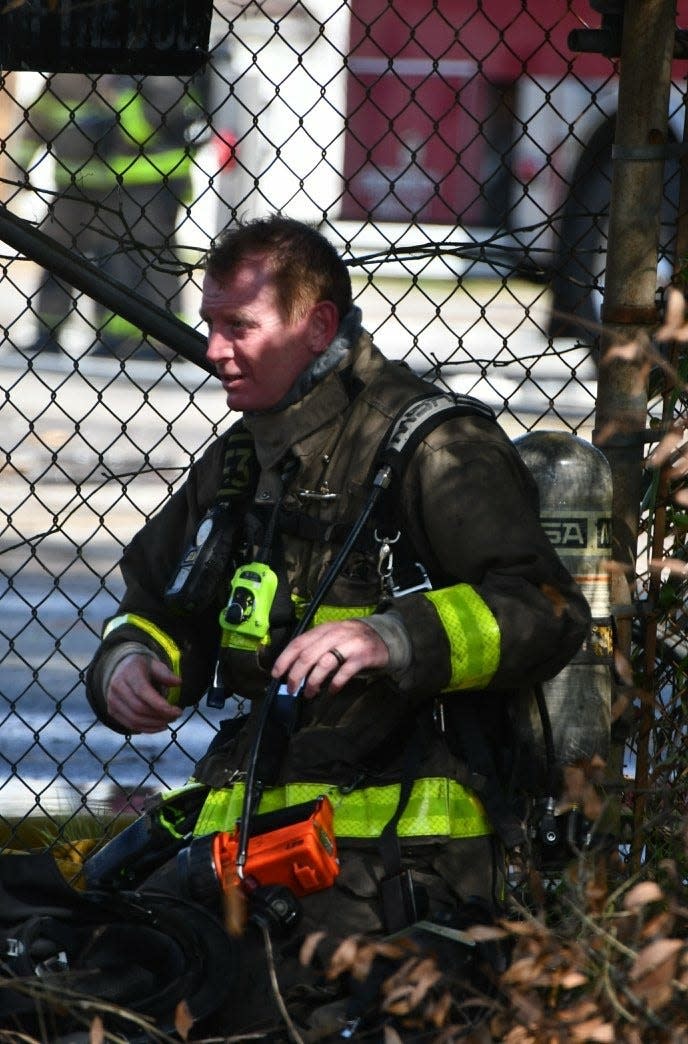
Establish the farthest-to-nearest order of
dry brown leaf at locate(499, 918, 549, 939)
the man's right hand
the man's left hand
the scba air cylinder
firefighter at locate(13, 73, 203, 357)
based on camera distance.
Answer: firefighter at locate(13, 73, 203, 357), the scba air cylinder, the man's right hand, the man's left hand, dry brown leaf at locate(499, 918, 549, 939)

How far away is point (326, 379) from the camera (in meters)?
2.98

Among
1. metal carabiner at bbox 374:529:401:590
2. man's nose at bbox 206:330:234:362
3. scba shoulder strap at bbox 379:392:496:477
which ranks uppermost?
man's nose at bbox 206:330:234:362

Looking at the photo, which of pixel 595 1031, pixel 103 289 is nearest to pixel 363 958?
pixel 595 1031

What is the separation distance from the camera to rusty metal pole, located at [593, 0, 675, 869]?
3.22 m

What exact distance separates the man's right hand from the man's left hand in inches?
18.1

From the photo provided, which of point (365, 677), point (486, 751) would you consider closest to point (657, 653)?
point (486, 751)

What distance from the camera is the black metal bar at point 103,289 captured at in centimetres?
352

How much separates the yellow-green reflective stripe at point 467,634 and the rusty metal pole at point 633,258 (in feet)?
2.16

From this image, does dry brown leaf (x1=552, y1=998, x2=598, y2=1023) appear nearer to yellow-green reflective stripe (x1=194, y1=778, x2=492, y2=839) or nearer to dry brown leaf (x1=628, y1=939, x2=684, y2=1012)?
dry brown leaf (x1=628, y1=939, x2=684, y2=1012)

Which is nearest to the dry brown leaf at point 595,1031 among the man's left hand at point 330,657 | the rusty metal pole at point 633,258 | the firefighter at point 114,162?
the man's left hand at point 330,657

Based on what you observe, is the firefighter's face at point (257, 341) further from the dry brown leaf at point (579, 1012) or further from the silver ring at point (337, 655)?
the dry brown leaf at point (579, 1012)

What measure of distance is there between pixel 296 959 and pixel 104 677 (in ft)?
2.30

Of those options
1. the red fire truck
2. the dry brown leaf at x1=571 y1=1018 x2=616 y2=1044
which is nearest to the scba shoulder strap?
the dry brown leaf at x1=571 y1=1018 x2=616 y2=1044

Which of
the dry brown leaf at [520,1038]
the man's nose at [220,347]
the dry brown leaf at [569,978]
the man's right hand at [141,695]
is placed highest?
the man's nose at [220,347]
